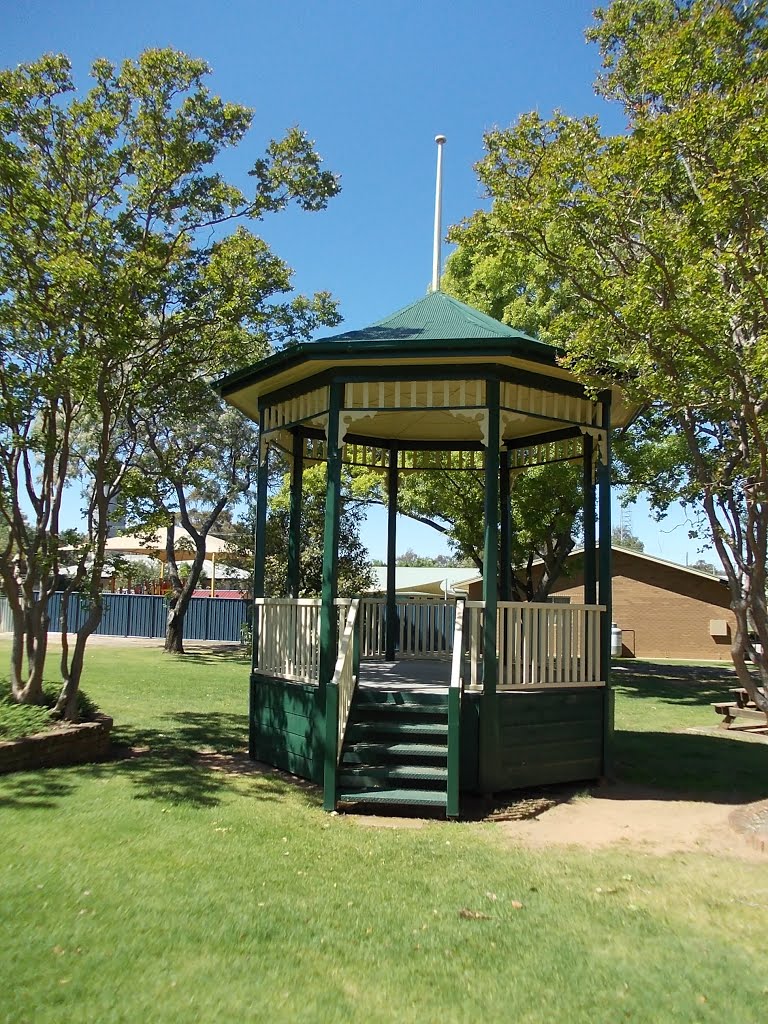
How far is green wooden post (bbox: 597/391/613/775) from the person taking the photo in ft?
28.1

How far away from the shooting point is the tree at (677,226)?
674 centimetres

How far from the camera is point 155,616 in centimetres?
3183

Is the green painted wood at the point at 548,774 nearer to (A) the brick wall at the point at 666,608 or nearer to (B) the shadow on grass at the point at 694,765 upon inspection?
(B) the shadow on grass at the point at 694,765

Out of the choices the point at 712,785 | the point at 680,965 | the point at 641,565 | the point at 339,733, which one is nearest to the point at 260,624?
the point at 339,733

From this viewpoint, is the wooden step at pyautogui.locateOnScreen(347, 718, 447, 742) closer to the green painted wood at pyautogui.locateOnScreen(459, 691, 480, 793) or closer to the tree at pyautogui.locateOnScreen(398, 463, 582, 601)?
the green painted wood at pyautogui.locateOnScreen(459, 691, 480, 793)

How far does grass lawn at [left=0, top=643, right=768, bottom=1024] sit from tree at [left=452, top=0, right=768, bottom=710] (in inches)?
152

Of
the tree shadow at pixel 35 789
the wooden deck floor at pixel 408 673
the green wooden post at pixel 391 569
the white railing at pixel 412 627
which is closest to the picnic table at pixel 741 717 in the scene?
the white railing at pixel 412 627

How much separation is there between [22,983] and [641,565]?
34.1 m

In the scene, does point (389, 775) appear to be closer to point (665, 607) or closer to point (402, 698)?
point (402, 698)

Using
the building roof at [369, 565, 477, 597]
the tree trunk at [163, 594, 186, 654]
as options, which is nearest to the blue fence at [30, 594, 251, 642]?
the tree trunk at [163, 594, 186, 654]

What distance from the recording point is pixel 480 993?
12.5 feet

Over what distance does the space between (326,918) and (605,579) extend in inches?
205

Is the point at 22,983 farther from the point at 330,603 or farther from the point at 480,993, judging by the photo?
the point at 330,603

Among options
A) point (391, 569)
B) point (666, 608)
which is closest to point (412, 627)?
point (391, 569)
